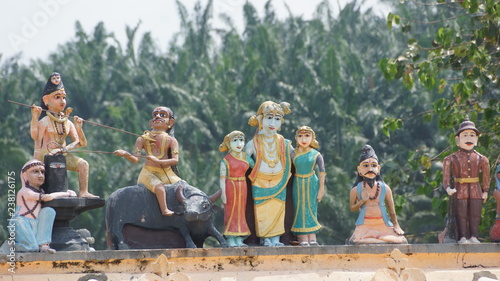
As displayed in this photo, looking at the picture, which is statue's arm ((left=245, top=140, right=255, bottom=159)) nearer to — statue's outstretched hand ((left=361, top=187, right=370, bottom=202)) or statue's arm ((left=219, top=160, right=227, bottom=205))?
statue's arm ((left=219, top=160, right=227, bottom=205))

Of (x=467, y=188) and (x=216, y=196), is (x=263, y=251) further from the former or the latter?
(x=467, y=188)

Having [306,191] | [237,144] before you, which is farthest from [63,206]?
[306,191]

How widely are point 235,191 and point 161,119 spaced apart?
1.15 metres

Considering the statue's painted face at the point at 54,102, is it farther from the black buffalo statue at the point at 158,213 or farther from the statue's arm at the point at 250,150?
the statue's arm at the point at 250,150

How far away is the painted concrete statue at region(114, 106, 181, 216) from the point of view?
11555 mm

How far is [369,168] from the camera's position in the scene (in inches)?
468

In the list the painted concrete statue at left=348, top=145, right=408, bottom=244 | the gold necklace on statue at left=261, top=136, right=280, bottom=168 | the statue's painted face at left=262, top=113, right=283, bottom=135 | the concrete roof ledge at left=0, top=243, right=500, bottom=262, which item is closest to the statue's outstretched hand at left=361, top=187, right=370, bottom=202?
the painted concrete statue at left=348, top=145, right=408, bottom=244

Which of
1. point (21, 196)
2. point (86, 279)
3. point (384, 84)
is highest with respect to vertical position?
point (384, 84)

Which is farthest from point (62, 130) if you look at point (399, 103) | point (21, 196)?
point (399, 103)

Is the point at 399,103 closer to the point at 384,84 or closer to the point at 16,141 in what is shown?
the point at 384,84

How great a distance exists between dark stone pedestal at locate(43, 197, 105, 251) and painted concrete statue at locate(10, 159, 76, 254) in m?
0.11

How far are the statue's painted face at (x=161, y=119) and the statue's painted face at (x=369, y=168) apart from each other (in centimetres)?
216

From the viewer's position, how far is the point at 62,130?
1157 cm

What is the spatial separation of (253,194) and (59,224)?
2068mm
